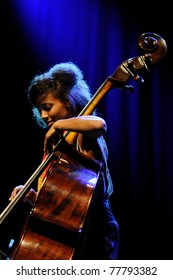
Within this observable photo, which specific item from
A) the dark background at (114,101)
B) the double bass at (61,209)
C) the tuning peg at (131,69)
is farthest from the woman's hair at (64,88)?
the dark background at (114,101)

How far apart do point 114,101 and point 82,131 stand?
1.58m

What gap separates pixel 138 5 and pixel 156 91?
795mm

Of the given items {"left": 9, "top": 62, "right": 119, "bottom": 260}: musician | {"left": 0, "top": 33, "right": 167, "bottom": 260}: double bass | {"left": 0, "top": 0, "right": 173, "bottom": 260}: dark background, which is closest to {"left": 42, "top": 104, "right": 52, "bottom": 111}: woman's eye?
{"left": 9, "top": 62, "right": 119, "bottom": 260}: musician

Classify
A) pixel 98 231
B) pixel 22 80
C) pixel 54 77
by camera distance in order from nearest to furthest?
pixel 98 231
pixel 54 77
pixel 22 80

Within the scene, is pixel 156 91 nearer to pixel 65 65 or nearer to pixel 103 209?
Result: pixel 65 65

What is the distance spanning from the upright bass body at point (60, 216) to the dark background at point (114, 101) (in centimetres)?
122

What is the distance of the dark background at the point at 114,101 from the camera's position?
2723 mm

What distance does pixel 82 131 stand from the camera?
1526 mm

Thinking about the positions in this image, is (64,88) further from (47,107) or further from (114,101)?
(114,101)

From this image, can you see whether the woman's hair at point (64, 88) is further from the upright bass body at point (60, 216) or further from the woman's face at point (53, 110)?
the upright bass body at point (60, 216)

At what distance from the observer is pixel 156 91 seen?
3010 mm

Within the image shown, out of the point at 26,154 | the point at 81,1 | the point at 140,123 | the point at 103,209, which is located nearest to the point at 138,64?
the point at 103,209

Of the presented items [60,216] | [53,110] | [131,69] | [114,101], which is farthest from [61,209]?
[114,101]

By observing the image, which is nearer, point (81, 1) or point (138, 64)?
point (138, 64)
